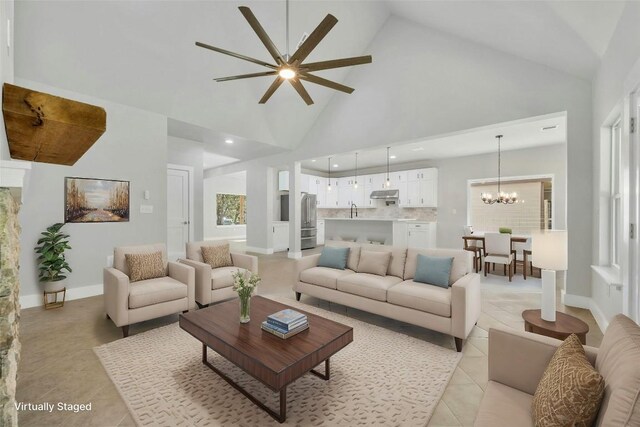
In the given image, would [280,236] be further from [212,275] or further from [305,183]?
[212,275]

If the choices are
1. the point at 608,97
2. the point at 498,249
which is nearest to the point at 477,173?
the point at 498,249

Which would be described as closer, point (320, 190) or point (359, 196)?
point (359, 196)

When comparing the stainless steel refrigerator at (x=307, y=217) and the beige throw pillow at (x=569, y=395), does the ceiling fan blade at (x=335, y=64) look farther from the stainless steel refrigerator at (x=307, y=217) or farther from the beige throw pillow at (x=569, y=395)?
the stainless steel refrigerator at (x=307, y=217)

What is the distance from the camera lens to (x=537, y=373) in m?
1.31

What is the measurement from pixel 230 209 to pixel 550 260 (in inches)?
426

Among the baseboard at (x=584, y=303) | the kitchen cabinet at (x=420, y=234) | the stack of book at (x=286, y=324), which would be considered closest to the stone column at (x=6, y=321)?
the stack of book at (x=286, y=324)

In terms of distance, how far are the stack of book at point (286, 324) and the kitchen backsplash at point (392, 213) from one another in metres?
6.91

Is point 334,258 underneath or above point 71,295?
above

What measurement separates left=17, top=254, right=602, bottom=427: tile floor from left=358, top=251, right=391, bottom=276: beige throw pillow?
52cm

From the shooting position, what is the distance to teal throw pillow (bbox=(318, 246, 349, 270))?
3.66 metres

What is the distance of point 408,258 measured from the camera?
3.29m

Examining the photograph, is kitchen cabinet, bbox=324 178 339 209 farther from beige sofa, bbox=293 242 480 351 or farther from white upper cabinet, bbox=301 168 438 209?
beige sofa, bbox=293 242 480 351

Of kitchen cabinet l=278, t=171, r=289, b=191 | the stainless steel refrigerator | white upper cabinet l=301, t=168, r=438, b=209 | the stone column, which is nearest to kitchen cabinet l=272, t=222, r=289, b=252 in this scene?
the stainless steel refrigerator

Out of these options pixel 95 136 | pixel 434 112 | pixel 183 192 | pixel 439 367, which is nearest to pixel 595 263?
pixel 439 367
